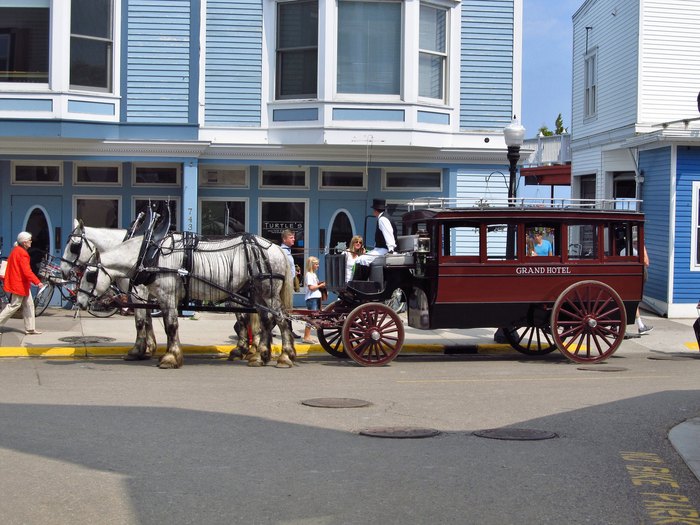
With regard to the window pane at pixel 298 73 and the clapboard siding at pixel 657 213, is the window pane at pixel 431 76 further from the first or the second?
the clapboard siding at pixel 657 213

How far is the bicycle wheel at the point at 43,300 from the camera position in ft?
64.4

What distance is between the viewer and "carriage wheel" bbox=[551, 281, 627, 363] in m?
15.2

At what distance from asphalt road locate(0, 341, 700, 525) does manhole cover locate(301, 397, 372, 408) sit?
17 cm

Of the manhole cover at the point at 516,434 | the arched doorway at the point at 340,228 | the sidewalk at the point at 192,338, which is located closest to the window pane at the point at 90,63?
the sidewalk at the point at 192,338

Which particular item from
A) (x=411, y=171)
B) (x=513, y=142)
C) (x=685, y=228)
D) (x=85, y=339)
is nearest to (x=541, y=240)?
(x=513, y=142)

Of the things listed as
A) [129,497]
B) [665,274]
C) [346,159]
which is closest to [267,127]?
[346,159]

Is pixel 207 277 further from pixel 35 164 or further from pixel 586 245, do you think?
pixel 35 164

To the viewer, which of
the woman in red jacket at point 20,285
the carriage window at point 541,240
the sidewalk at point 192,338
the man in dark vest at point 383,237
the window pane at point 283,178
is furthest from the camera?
the window pane at point 283,178

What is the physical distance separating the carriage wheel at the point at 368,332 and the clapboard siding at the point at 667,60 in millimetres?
12165

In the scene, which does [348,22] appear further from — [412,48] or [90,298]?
[90,298]

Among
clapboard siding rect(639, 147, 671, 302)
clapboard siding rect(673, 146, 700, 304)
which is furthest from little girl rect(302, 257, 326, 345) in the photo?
clapboard siding rect(673, 146, 700, 304)

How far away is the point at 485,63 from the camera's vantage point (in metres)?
21.2

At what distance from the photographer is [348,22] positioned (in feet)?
66.4

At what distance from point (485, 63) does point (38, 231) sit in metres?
9.59
